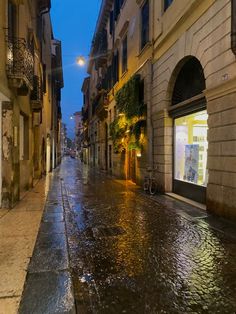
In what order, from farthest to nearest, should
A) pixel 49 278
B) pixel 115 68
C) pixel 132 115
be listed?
pixel 115 68 → pixel 132 115 → pixel 49 278

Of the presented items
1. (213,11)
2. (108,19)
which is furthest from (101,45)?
(213,11)

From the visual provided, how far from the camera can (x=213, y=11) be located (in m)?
8.09

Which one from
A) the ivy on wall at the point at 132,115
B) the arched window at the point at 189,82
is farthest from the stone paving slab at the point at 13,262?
the ivy on wall at the point at 132,115

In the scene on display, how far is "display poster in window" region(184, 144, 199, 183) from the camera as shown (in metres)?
10.3

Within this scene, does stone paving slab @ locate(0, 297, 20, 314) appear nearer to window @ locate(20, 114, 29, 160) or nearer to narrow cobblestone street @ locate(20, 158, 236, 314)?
narrow cobblestone street @ locate(20, 158, 236, 314)

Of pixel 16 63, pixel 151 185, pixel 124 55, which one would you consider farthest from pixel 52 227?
pixel 124 55

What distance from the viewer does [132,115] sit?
15406 millimetres

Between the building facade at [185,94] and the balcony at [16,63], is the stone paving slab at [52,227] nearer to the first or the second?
the building facade at [185,94]

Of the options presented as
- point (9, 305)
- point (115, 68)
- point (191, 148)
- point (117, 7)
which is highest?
point (117, 7)

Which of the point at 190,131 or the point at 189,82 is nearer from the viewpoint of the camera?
the point at 189,82

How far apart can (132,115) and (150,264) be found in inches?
451

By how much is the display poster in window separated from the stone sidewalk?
5.03 m

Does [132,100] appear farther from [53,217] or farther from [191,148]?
[53,217]

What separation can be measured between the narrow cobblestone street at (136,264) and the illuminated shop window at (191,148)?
2.21 metres
